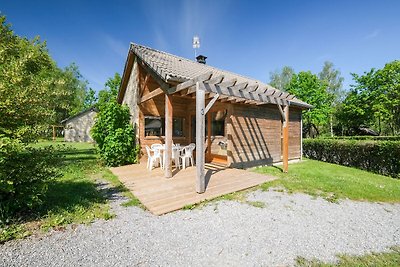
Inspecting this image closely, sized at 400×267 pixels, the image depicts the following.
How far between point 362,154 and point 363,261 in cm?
884

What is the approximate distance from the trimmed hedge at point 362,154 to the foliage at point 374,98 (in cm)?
1735

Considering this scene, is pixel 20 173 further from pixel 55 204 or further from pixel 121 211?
pixel 121 211

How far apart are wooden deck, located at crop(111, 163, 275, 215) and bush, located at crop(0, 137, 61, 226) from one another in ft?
6.53

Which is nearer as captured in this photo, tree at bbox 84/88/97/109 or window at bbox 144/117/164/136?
window at bbox 144/117/164/136

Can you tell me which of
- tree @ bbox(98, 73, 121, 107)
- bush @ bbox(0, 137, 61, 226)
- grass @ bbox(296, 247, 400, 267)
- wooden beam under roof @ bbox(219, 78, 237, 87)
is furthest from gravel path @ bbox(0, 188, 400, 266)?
tree @ bbox(98, 73, 121, 107)

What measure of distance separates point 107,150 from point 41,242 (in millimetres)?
6082

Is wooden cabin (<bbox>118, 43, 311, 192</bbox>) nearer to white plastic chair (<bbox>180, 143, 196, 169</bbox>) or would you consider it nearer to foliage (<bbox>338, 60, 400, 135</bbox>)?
white plastic chair (<bbox>180, 143, 196, 169</bbox>)

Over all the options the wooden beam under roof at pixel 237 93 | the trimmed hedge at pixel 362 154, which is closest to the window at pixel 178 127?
the wooden beam under roof at pixel 237 93

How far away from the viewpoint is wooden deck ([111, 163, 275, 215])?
4.41m

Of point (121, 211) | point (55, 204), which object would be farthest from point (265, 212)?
point (55, 204)

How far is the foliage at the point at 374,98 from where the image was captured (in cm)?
2262

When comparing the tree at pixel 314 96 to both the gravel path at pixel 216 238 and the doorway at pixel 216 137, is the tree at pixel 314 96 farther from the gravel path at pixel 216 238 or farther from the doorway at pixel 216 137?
the gravel path at pixel 216 238

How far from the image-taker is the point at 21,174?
3332 mm

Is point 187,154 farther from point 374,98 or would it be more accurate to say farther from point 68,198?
point 374,98
